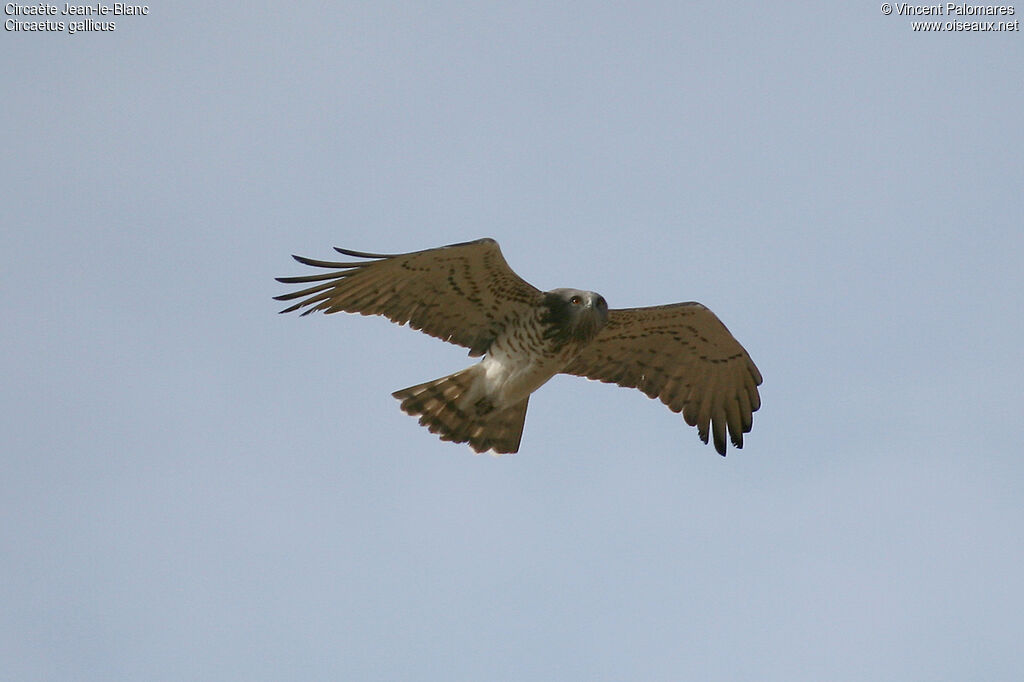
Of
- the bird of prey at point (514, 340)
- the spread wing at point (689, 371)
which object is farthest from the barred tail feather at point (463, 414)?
the spread wing at point (689, 371)

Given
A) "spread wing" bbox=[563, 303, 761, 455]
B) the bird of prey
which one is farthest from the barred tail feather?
"spread wing" bbox=[563, 303, 761, 455]

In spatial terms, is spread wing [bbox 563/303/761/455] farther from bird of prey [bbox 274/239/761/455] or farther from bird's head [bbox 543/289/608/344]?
bird's head [bbox 543/289/608/344]

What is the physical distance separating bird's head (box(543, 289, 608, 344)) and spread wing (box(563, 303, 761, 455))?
1.05 m

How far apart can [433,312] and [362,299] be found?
741mm

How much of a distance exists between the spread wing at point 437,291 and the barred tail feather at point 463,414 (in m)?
0.44

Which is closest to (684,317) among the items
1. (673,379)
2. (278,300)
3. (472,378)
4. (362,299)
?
(673,379)

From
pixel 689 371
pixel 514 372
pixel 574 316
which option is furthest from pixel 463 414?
pixel 689 371

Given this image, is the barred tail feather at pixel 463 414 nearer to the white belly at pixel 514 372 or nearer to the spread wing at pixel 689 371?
the white belly at pixel 514 372

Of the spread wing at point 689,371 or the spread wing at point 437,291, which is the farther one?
the spread wing at point 689,371

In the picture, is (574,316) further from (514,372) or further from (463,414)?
(463,414)

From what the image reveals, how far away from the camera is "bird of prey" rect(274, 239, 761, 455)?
1191 cm

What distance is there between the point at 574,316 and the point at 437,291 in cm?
131

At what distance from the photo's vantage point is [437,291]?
40.2ft

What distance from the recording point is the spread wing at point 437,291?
1173cm
